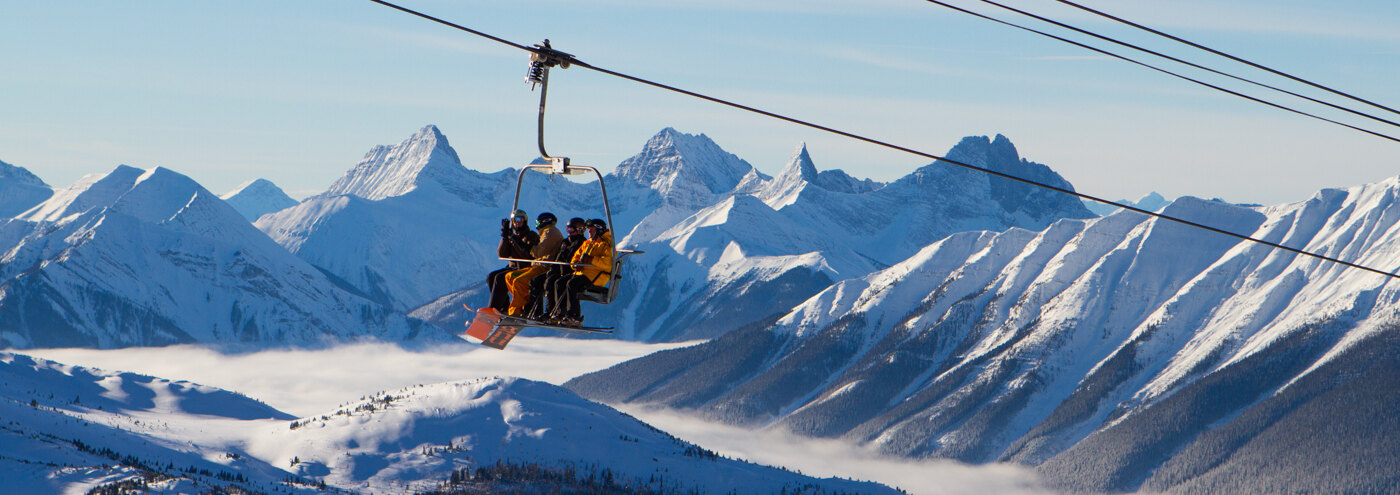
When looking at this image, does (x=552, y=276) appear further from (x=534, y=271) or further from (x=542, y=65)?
(x=542, y=65)

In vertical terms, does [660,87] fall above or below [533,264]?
above

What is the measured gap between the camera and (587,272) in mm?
38844

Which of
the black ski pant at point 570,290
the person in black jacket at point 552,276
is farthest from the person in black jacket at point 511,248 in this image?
the black ski pant at point 570,290

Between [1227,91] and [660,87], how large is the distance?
33.4ft

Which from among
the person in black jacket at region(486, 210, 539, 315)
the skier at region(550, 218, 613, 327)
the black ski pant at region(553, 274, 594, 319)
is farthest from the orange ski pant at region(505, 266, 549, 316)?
the skier at region(550, 218, 613, 327)

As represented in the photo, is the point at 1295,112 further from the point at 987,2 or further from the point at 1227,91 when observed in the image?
the point at 987,2

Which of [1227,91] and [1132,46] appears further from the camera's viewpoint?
[1227,91]

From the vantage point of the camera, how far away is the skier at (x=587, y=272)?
127 ft

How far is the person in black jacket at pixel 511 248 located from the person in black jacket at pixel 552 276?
847mm

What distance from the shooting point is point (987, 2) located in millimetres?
24969

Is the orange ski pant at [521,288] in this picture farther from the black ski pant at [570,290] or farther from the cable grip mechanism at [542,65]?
the cable grip mechanism at [542,65]

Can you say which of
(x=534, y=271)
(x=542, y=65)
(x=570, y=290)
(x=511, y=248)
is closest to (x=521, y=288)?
(x=534, y=271)

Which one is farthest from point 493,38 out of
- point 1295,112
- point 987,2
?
point 1295,112

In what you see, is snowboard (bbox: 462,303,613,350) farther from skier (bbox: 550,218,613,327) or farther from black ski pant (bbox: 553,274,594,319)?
skier (bbox: 550,218,613,327)
